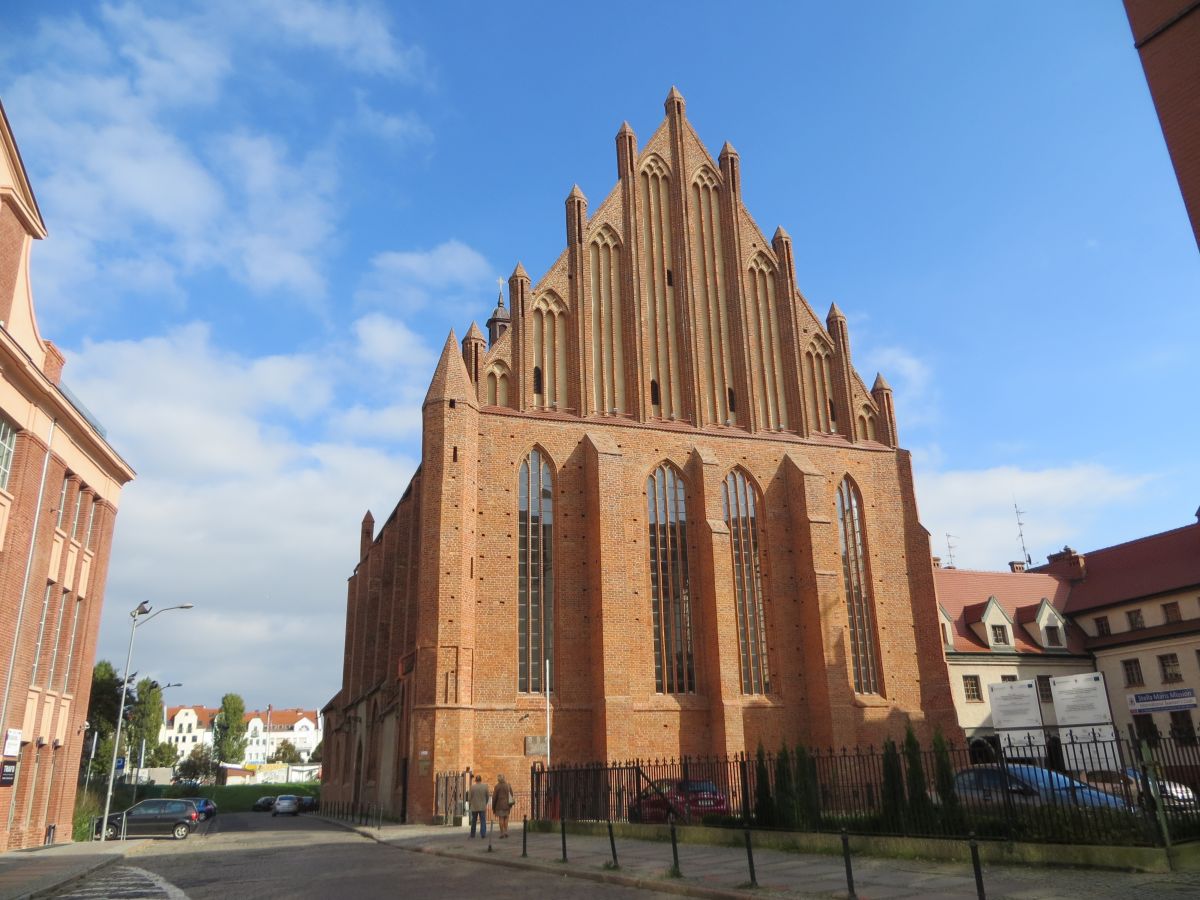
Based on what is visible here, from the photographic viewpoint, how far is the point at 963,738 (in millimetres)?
36000

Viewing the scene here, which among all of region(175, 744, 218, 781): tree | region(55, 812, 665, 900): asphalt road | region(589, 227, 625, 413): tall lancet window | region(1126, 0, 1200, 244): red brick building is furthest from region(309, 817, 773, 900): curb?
region(175, 744, 218, 781): tree

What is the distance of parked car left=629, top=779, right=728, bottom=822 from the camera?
71.1ft

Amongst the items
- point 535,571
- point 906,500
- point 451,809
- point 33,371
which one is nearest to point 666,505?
point 535,571

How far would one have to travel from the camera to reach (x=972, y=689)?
41250mm

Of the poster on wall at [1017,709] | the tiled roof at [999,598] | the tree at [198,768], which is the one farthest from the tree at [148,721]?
the poster on wall at [1017,709]

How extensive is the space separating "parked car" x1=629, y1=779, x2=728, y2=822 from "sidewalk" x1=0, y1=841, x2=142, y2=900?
12058mm

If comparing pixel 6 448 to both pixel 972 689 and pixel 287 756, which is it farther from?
pixel 287 756

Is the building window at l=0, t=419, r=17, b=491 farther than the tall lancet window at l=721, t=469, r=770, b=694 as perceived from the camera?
No

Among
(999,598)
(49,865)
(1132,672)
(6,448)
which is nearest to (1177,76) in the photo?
(49,865)

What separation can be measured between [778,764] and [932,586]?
20.9 metres

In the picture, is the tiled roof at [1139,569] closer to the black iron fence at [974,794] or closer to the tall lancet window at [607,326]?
the tall lancet window at [607,326]

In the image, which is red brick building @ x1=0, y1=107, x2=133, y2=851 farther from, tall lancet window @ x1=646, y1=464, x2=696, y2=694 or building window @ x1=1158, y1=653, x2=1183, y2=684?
building window @ x1=1158, y1=653, x2=1183, y2=684

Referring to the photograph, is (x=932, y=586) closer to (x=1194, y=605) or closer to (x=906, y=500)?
(x=906, y=500)

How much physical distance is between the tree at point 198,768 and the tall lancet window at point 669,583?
304ft
